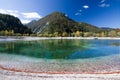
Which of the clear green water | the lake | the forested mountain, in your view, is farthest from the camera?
the forested mountain

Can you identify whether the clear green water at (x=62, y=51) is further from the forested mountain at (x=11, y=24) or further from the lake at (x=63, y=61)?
the forested mountain at (x=11, y=24)

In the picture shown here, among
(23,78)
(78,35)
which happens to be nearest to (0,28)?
(78,35)

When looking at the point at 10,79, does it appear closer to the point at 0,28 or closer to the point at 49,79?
the point at 49,79

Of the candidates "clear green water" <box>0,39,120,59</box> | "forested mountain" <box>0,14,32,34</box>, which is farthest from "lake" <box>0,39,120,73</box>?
"forested mountain" <box>0,14,32,34</box>

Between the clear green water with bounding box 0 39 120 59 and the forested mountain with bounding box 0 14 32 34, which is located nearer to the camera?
the clear green water with bounding box 0 39 120 59

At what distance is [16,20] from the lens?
195375mm

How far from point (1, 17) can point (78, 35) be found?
7086cm

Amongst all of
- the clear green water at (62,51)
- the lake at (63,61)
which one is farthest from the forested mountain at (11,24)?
the lake at (63,61)

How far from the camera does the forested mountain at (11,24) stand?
171 meters

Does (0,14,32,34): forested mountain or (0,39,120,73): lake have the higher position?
(0,14,32,34): forested mountain

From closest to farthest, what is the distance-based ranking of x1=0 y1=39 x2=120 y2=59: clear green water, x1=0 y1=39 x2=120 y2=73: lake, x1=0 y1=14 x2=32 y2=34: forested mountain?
1. x1=0 y1=39 x2=120 y2=73: lake
2. x1=0 y1=39 x2=120 y2=59: clear green water
3. x1=0 y1=14 x2=32 y2=34: forested mountain

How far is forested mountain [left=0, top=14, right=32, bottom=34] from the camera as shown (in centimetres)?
17085

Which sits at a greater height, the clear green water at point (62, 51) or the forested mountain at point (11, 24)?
the forested mountain at point (11, 24)

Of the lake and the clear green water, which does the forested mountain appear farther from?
the lake
